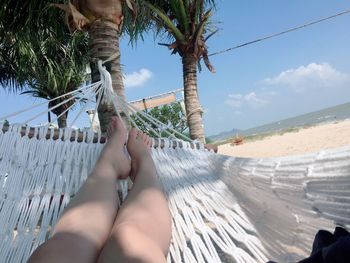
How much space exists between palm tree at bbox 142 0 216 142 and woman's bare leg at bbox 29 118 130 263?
114 inches

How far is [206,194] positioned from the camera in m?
1.14

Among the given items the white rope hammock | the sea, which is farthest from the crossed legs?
the sea

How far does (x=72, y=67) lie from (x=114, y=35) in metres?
4.66

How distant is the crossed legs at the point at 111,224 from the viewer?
65cm

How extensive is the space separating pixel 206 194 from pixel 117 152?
1.03 feet

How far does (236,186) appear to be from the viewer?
112cm

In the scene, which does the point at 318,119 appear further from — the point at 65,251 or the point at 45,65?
the point at 65,251

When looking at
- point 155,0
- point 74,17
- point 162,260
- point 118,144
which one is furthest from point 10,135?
point 155,0

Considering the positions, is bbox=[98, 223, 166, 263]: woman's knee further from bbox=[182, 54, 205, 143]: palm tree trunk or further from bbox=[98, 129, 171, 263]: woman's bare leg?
bbox=[182, 54, 205, 143]: palm tree trunk

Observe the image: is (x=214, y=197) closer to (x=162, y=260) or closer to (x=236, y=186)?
(x=236, y=186)

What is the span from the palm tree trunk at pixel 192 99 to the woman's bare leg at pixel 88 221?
2.81 meters

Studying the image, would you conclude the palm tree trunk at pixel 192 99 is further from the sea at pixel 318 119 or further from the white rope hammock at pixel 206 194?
the sea at pixel 318 119

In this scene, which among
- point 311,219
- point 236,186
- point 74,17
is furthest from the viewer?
point 74,17

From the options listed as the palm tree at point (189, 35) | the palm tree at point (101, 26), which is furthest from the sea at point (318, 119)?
the palm tree at point (101, 26)
